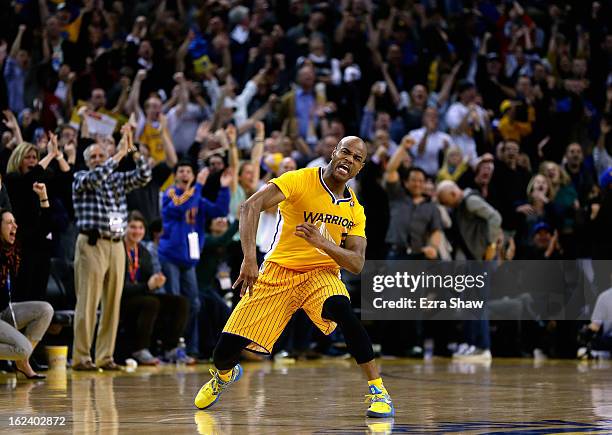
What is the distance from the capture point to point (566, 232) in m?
16.8

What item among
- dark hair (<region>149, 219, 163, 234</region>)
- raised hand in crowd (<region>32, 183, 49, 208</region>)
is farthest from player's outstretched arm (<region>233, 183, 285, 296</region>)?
dark hair (<region>149, 219, 163, 234</region>)

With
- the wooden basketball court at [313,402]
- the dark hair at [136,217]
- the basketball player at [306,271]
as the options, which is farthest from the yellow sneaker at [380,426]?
the dark hair at [136,217]

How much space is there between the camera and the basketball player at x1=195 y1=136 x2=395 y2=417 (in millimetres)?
8078

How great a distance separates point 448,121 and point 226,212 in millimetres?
6003

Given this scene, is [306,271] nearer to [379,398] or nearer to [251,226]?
[251,226]

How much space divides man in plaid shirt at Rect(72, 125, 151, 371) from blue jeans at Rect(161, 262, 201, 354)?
1538 mm

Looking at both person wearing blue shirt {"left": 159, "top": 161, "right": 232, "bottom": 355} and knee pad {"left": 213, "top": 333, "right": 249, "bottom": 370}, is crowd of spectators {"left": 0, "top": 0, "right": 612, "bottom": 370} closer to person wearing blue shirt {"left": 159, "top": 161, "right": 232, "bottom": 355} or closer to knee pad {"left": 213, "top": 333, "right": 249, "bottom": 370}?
person wearing blue shirt {"left": 159, "top": 161, "right": 232, "bottom": 355}

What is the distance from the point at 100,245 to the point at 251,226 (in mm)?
5050

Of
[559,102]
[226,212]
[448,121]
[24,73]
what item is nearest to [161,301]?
[226,212]

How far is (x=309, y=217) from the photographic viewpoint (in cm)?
832

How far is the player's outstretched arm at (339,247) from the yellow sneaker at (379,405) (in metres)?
0.86

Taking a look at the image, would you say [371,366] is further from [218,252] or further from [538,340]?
[538,340]

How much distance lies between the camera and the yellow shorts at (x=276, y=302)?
8.22m

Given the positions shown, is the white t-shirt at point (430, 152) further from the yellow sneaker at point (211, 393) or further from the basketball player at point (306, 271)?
the yellow sneaker at point (211, 393)
